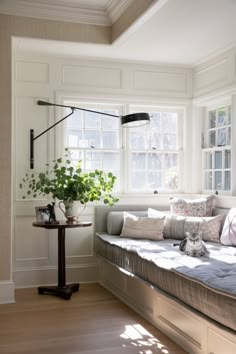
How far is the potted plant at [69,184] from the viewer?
16.0ft

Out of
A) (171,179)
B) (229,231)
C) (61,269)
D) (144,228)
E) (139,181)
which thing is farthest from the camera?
(171,179)

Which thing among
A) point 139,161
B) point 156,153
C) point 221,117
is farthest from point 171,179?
point 221,117

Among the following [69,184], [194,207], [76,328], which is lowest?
[76,328]

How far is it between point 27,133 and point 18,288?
1.74 meters

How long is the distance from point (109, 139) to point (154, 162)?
656mm

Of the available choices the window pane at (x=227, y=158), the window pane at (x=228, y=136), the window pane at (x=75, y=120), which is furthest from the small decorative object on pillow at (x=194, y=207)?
the window pane at (x=75, y=120)

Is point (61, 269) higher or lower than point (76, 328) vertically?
higher

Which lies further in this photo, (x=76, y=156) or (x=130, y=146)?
(x=130, y=146)

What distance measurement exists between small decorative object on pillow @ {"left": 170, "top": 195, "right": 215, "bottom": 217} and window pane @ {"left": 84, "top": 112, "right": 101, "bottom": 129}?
52.7 inches

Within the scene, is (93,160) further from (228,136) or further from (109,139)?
(228,136)

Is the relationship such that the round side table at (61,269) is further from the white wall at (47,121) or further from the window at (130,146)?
the window at (130,146)

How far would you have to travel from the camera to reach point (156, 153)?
19.1 feet

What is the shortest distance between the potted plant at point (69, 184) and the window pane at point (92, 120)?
490 mm

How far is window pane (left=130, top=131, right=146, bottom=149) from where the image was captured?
5719 mm
